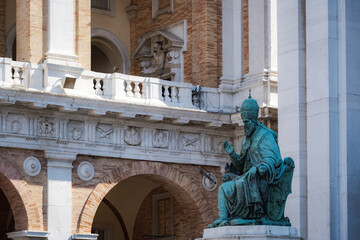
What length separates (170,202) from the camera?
2575 centimetres

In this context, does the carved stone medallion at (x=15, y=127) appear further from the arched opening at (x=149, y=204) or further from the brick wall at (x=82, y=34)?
the brick wall at (x=82, y=34)

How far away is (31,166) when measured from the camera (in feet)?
71.1

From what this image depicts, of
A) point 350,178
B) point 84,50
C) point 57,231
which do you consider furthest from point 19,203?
point 350,178

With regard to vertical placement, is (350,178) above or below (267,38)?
below

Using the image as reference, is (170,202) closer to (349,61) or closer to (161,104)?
(161,104)

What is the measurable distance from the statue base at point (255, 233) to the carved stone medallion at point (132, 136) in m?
9.00

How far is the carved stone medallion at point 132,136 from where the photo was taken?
2289 centimetres

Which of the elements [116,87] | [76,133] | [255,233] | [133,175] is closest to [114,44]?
[116,87]

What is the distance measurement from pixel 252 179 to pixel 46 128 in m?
8.53

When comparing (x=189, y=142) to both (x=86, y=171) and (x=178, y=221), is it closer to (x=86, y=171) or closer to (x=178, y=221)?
(x=178, y=221)

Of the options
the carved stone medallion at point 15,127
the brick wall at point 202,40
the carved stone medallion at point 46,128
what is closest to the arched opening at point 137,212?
the brick wall at point 202,40

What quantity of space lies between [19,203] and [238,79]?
5.86 metres

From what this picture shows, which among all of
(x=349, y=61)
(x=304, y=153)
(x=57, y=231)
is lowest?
(x=57, y=231)

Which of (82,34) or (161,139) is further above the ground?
(82,34)
